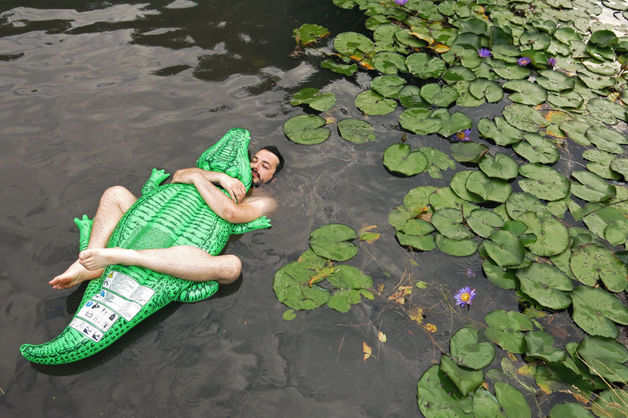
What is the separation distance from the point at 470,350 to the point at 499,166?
7.18ft

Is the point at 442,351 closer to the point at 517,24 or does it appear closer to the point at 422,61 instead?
the point at 422,61

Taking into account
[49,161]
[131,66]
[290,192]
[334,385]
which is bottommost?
[334,385]

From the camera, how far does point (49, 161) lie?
Answer: 449 cm

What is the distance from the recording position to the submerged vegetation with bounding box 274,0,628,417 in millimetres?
3133

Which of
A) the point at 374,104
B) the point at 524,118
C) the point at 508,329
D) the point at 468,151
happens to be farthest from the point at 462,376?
the point at 524,118

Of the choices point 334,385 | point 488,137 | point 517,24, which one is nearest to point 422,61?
point 488,137

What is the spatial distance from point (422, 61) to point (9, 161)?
5.34 meters

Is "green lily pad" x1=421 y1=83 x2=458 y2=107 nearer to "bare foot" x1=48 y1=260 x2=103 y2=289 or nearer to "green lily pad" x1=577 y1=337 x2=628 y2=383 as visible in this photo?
"green lily pad" x1=577 y1=337 x2=628 y2=383

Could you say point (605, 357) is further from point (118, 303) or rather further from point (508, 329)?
point (118, 303)

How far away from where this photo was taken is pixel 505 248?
379 centimetres

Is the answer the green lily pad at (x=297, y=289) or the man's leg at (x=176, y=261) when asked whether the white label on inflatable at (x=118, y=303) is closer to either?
the man's leg at (x=176, y=261)

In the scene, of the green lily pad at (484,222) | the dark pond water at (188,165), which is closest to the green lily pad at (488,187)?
the green lily pad at (484,222)

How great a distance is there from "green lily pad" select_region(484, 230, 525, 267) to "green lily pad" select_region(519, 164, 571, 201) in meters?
0.84

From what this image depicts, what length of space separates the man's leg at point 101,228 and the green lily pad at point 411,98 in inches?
139
